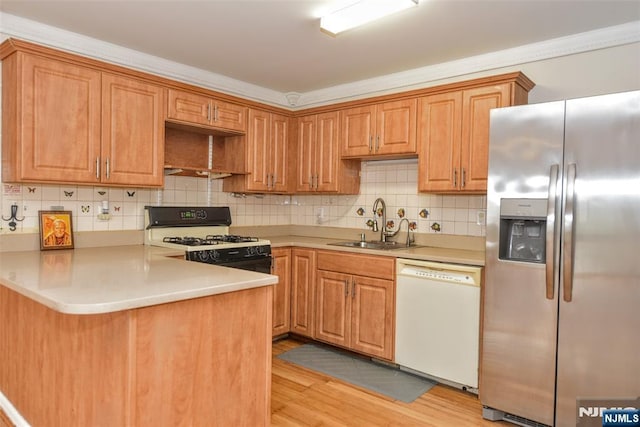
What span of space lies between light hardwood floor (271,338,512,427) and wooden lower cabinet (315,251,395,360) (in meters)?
0.43

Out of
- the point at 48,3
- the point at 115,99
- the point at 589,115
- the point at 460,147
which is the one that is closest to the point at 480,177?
the point at 460,147

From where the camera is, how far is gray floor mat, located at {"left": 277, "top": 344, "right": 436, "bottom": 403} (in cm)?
282

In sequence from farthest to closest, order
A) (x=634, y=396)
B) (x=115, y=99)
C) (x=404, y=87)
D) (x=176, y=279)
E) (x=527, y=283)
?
(x=404, y=87) < (x=115, y=99) < (x=527, y=283) < (x=634, y=396) < (x=176, y=279)

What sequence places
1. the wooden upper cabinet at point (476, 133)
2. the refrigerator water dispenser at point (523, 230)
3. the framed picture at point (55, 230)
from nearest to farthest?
the refrigerator water dispenser at point (523, 230) → the framed picture at point (55, 230) → the wooden upper cabinet at point (476, 133)

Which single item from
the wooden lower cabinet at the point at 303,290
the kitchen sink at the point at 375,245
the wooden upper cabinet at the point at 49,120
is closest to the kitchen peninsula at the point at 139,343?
the wooden upper cabinet at the point at 49,120

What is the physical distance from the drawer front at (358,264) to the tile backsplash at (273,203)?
594mm

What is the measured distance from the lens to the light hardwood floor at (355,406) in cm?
242

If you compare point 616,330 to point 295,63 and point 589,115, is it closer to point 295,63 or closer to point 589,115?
point 589,115

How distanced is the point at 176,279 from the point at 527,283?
182 cm

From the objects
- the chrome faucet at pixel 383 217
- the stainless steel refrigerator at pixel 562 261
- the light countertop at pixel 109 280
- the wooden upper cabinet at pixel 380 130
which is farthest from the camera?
the chrome faucet at pixel 383 217

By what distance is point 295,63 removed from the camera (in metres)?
3.36

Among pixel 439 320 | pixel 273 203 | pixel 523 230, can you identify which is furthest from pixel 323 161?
pixel 523 230

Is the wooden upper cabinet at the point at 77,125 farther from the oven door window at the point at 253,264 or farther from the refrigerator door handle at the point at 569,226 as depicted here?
the refrigerator door handle at the point at 569,226

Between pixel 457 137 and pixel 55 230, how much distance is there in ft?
9.21
